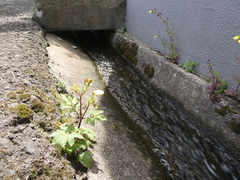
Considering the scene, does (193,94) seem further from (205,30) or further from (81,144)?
(81,144)

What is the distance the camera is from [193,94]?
4.58 metres

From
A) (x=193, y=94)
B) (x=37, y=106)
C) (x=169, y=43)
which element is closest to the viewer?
(x=37, y=106)

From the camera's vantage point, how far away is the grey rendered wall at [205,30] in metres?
4.07

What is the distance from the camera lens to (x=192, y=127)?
4.32 meters

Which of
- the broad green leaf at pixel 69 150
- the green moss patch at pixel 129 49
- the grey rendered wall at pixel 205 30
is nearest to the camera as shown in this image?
the broad green leaf at pixel 69 150

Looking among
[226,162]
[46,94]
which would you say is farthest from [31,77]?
[226,162]

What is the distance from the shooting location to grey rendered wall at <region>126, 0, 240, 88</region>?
4.07 m

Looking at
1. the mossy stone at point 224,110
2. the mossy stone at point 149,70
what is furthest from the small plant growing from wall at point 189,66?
the mossy stone at point 224,110

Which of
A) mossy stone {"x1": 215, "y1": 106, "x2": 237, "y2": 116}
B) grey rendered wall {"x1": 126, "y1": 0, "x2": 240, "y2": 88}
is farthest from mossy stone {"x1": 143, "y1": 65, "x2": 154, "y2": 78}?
mossy stone {"x1": 215, "y1": 106, "x2": 237, "y2": 116}

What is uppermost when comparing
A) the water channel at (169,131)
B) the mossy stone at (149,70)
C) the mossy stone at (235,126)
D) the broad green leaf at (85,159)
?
the broad green leaf at (85,159)

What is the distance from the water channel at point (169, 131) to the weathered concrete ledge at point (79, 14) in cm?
266

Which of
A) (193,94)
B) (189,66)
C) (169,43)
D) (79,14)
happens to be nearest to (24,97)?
(193,94)

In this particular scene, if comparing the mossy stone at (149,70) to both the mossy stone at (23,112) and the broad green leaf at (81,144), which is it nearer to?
the broad green leaf at (81,144)

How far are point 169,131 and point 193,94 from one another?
1.00 meters
